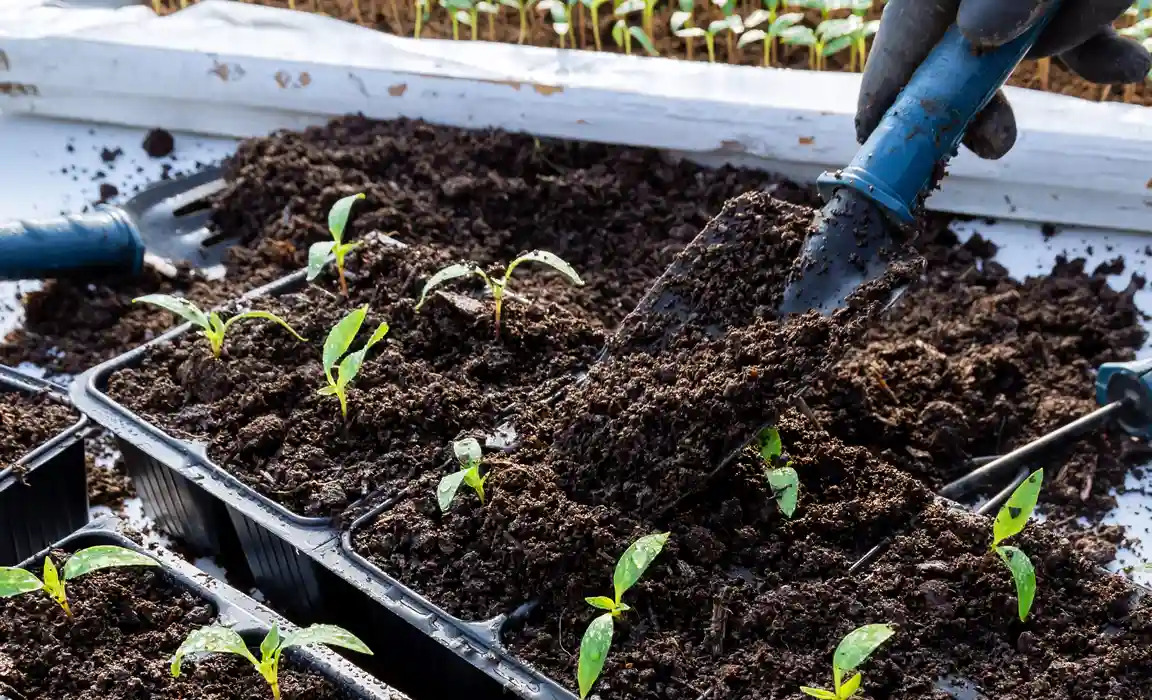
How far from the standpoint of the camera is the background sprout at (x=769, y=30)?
7.61 feet

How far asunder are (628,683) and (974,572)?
0.43 metres

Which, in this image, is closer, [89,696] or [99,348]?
[89,696]

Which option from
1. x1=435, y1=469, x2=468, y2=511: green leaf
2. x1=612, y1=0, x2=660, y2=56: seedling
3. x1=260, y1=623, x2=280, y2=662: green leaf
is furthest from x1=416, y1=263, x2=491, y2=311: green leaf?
x1=612, y1=0, x2=660, y2=56: seedling

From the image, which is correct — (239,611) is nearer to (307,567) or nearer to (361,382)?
(307,567)

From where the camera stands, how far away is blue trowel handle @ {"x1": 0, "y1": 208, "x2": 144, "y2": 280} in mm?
1954

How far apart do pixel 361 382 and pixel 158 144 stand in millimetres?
1291

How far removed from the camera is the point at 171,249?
2266 mm

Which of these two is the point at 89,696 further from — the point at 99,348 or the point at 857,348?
the point at 857,348

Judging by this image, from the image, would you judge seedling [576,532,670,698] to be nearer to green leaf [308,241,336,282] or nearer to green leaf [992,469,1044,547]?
green leaf [992,469,1044,547]

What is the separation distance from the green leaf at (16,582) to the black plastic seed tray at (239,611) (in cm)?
12

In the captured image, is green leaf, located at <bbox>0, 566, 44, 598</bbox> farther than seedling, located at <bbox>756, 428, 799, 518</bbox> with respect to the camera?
No

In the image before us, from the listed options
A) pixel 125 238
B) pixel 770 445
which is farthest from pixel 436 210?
pixel 770 445

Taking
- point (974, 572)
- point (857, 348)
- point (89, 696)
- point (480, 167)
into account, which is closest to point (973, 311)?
point (857, 348)

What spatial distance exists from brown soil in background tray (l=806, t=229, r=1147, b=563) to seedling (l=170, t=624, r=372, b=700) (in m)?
0.81
